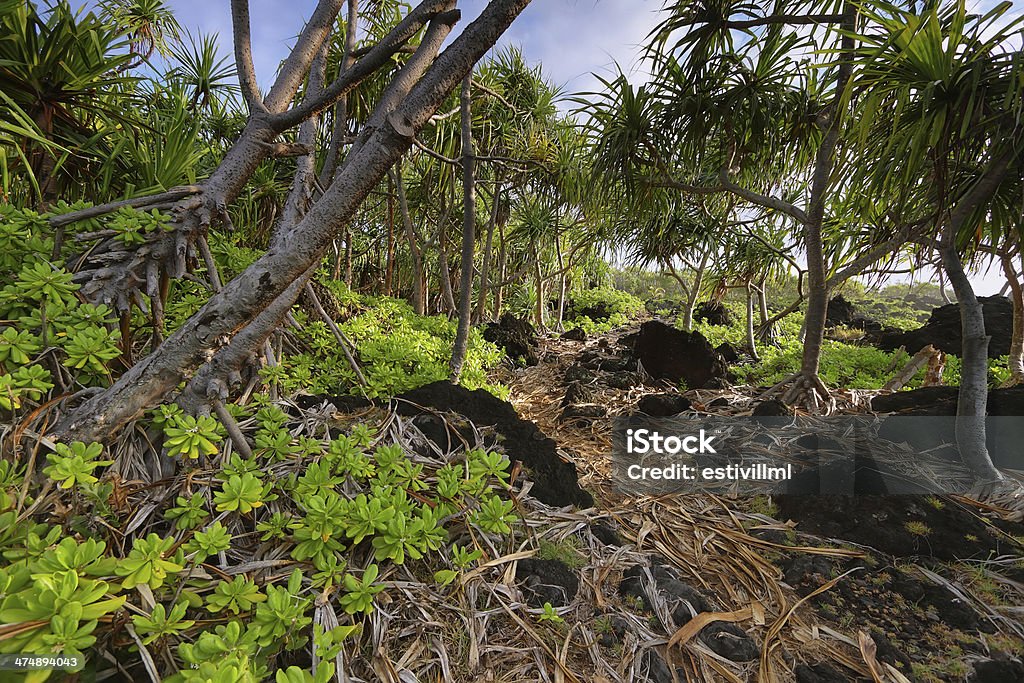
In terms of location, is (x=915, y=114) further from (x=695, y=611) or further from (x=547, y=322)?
(x=547, y=322)

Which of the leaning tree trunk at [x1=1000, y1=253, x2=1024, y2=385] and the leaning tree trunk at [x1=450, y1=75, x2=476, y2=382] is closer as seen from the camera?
the leaning tree trunk at [x1=450, y1=75, x2=476, y2=382]

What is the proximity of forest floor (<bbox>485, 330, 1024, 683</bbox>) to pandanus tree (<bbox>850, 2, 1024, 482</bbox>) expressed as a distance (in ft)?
2.28

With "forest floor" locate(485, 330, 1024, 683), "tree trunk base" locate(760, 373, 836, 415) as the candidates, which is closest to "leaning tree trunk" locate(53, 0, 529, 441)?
"forest floor" locate(485, 330, 1024, 683)

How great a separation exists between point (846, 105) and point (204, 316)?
313 centimetres

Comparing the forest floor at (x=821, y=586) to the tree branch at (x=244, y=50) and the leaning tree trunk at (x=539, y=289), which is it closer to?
the tree branch at (x=244, y=50)

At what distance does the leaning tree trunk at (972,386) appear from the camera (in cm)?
189

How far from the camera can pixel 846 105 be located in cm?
222

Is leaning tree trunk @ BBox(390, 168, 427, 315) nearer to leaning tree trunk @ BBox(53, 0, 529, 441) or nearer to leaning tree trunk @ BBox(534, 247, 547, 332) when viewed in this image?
leaning tree trunk @ BBox(534, 247, 547, 332)

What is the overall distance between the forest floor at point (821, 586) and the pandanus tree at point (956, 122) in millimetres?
696

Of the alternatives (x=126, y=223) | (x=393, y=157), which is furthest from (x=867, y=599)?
(x=126, y=223)

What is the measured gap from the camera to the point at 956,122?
5.85 ft

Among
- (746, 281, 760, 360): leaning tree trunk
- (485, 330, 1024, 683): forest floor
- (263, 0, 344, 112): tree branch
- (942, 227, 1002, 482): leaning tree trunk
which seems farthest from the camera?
(746, 281, 760, 360): leaning tree trunk

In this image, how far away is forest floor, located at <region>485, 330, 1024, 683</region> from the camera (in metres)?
1.02

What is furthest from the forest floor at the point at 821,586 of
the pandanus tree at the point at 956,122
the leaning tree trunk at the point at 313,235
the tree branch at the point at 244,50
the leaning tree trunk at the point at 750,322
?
the leaning tree trunk at the point at 750,322
